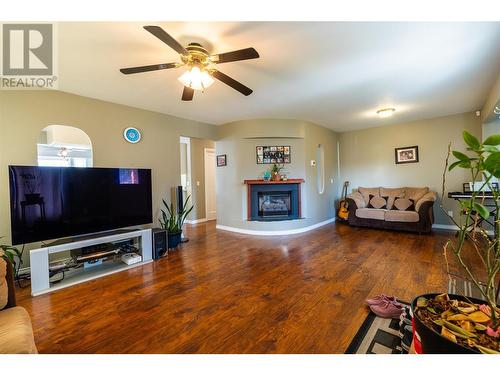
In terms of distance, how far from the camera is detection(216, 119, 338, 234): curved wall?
4664mm

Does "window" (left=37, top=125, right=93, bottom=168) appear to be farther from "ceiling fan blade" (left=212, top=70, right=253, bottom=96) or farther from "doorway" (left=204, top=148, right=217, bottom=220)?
"doorway" (left=204, top=148, right=217, bottom=220)

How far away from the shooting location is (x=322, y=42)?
6.61ft

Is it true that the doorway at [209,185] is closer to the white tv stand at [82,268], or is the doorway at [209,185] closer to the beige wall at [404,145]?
the white tv stand at [82,268]

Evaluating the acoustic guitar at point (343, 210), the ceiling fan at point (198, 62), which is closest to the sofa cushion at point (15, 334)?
the ceiling fan at point (198, 62)

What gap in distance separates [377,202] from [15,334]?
5.70 m

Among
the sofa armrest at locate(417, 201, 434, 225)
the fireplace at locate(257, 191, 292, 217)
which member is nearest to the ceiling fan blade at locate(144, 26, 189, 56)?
the fireplace at locate(257, 191, 292, 217)

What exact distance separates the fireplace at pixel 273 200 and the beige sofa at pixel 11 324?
368 cm

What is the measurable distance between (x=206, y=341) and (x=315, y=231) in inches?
145

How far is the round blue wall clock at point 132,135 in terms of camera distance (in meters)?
3.54

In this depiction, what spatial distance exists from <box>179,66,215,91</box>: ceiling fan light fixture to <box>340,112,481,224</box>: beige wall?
5.04m

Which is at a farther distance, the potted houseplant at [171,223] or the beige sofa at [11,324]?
the potted houseplant at [171,223]
